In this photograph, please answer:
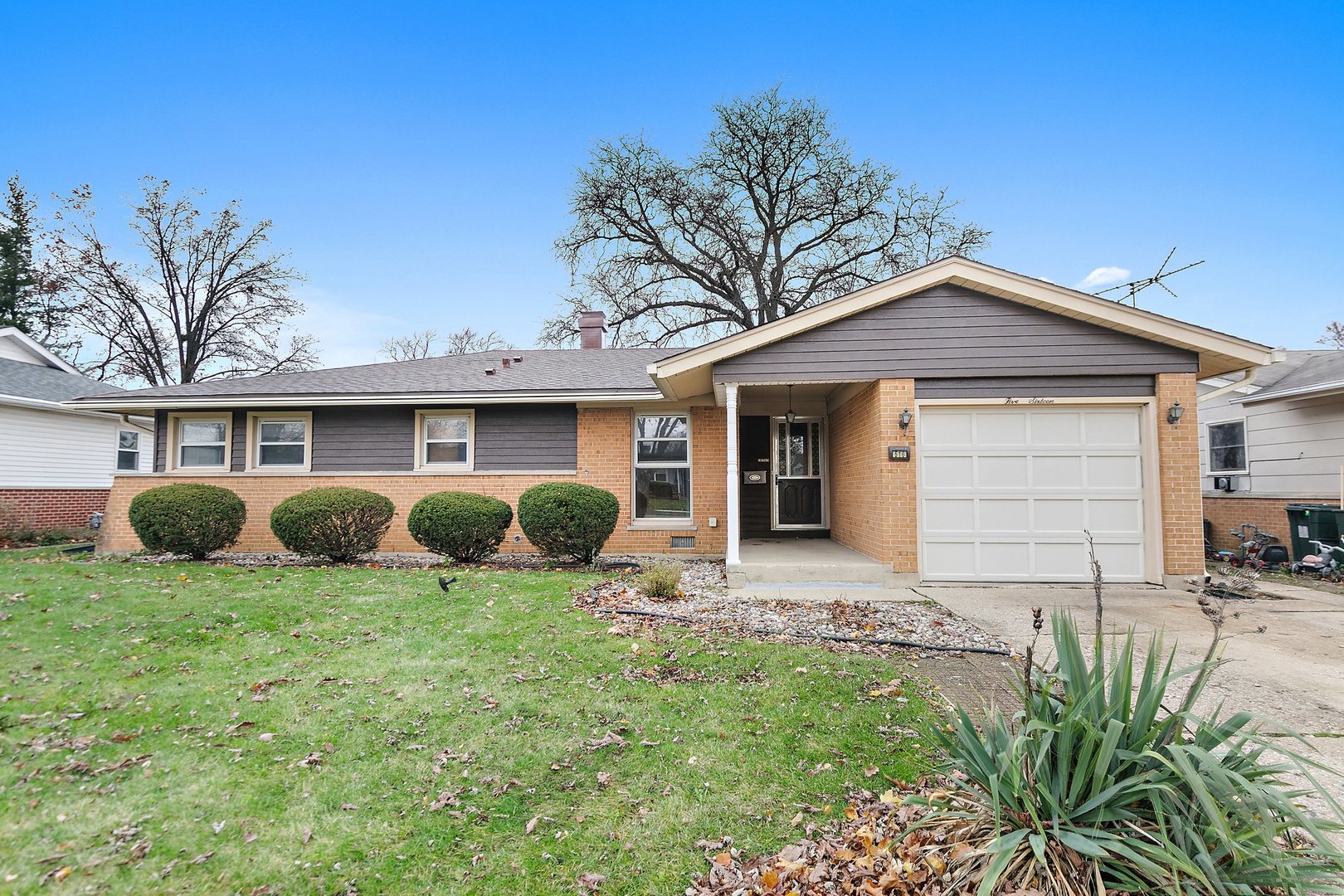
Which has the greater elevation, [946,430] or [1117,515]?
[946,430]

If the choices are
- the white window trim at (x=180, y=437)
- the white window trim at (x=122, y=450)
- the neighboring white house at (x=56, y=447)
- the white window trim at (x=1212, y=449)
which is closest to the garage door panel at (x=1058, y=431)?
the white window trim at (x=1212, y=449)

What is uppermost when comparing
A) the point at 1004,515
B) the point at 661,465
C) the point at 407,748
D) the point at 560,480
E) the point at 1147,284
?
the point at 1147,284

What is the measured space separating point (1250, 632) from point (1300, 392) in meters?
7.13

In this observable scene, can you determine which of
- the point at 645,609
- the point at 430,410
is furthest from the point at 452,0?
the point at 645,609

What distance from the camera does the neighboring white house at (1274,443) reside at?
A: 970cm

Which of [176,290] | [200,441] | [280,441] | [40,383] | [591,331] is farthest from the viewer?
[176,290]

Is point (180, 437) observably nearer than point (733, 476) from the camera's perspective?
No

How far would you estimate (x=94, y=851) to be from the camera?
96.8 inches

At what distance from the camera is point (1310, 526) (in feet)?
30.9

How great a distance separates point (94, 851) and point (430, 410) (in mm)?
9387

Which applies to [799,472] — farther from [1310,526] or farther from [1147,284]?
[1310,526]

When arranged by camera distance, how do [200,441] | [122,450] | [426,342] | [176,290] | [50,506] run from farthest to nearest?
1. [426,342]
2. [176,290]
3. [122,450]
4. [50,506]
5. [200,441]

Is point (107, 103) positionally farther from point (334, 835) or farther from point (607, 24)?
point (334, 835)

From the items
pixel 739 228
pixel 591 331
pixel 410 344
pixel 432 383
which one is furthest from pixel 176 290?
pixel 739 228
